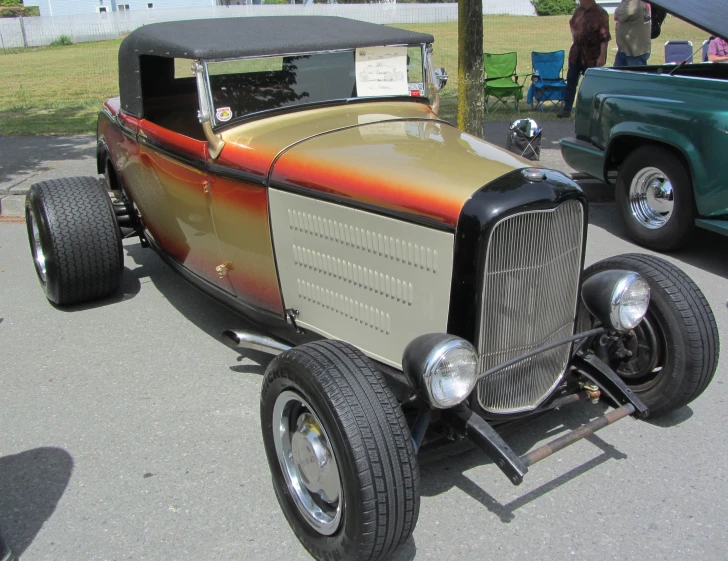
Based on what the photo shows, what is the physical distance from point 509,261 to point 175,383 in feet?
6.69

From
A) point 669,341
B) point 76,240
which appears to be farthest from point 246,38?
point 669,341

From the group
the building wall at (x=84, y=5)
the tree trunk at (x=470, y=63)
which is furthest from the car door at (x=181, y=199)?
the building wall at (x=84, y=5)

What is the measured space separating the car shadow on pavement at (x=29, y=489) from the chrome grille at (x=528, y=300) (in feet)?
5.89

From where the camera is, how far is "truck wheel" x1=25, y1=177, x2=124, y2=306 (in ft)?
13.9

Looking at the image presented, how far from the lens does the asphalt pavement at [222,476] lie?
8.36 feet

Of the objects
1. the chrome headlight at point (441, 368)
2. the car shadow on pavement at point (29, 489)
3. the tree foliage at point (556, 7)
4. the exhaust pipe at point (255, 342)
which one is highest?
the chrome headlight at point (441, 368)

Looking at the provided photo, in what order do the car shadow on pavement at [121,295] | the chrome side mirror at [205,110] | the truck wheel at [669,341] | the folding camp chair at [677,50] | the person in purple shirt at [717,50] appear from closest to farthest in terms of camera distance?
the truck wheel at [669,341], the chrome side mirror at [205,110], the car shadow on pavement at [121,295], the person in purple shirt at [717,50], the folding camp chair at [677,50]

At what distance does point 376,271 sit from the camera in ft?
9.13

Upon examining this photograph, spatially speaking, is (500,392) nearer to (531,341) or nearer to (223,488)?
(531,341)

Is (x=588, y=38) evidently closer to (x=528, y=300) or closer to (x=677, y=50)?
(x=677, y=50)

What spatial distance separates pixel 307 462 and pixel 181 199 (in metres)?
1.89

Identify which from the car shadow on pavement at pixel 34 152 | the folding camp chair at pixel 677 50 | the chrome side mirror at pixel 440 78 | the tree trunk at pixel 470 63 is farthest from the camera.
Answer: the folding camp chair at pixel 677 50

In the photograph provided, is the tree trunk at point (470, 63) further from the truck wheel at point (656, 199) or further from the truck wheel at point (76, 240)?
the truck wheel at point (76, 240)

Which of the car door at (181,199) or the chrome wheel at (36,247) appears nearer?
the car door at (181,199)
